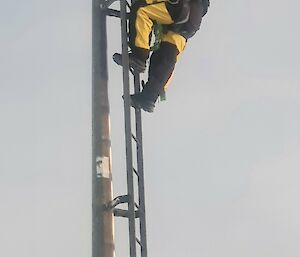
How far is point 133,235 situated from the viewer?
5.67 metres

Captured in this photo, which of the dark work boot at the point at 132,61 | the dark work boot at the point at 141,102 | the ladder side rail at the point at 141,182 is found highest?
the dark work boot at the point at 132,61

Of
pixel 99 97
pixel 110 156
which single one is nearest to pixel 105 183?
pixel 110 156

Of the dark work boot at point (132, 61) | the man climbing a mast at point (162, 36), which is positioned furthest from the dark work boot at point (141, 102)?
the dark work boot at point (132, 61)

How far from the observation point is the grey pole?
18.9ft

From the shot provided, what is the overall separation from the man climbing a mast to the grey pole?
0.73ft

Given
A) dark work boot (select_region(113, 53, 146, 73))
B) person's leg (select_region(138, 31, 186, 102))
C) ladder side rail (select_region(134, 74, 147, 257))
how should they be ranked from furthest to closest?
person's leg (select_region(138, 31, 186, 102)) < dark work boot (select_region(113, 53, 146, 73)) < ladder side rail (select_region(134, 74, 147, 257))

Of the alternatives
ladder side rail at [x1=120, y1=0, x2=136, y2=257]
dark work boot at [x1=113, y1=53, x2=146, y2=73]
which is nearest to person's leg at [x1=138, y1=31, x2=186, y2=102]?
dark work boot at [x1=113, y1=53, x2=146, y2=73]

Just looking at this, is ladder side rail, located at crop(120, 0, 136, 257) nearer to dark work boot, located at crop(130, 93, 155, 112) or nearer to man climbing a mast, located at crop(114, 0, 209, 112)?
man climbing a mast, located at crop(114, 0, 209, 112)

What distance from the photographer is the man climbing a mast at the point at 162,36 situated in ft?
21.4

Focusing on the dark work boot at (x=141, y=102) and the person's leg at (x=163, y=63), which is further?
the person's leg at (x=163, y=63)

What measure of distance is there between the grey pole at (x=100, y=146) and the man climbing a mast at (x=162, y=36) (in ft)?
0.73

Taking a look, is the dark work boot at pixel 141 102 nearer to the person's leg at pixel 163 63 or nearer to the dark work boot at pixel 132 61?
the person's leg at pixel 163 63

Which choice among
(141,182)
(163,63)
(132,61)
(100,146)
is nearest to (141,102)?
(132,61)

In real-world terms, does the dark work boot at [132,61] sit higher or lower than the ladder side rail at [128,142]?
higher
